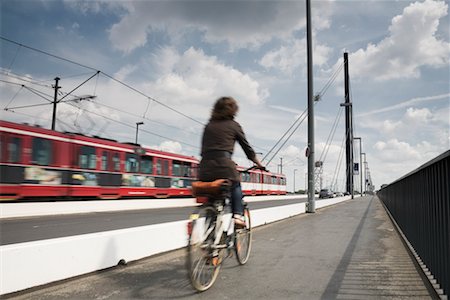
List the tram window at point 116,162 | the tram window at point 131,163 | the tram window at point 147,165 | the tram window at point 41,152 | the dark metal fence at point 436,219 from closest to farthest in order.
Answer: the dark metal fence at point 436,219 < the tram window at point 41,152 < the tram window at point 116,162 < the tram window at point 131,163 < the tram window at point 147,165

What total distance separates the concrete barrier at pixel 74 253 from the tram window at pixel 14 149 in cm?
1067

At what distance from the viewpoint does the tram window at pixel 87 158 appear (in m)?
17.7

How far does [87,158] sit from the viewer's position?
18031 millimetres

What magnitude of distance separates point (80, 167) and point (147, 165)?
4.81m

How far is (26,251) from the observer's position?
3932mm

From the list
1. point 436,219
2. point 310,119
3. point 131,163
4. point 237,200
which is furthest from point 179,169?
point 436,219

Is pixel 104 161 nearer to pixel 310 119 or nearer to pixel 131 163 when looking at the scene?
pixel 131 163

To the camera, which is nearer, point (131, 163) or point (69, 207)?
point (69, 207)

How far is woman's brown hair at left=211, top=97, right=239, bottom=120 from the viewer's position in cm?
457

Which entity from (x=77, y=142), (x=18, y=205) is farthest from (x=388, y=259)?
(x=77, y=142)

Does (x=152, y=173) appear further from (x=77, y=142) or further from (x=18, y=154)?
(x=18, y=154)

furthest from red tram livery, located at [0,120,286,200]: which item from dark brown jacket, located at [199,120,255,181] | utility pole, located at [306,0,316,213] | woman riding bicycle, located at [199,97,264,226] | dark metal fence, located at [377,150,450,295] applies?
dark metal fence, located at [377,150,450,295]

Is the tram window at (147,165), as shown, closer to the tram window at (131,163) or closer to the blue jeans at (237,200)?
the tram window at (131,163)

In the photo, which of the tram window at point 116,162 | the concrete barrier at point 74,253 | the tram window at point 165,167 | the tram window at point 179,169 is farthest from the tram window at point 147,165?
the concrete barrier at point 74,253
